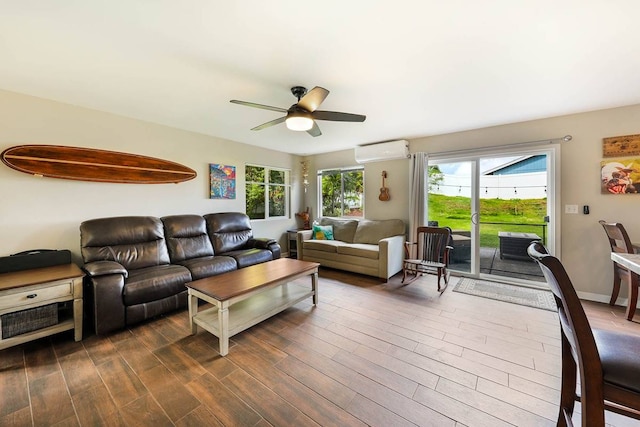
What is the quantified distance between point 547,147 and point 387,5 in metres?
3.22

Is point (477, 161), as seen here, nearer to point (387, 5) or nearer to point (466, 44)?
point (466, 44)

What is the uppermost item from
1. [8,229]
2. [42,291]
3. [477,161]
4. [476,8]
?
[476,8]

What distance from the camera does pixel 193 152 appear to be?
3.94 metres

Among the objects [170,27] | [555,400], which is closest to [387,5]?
[170,27]

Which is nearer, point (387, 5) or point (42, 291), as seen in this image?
point (387, 5)

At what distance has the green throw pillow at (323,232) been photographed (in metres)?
4.84

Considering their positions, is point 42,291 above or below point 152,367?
above

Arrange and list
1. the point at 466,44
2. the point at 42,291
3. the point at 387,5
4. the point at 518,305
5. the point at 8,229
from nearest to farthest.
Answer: the point at 387,5, the point at 466,44, the point at 42,291, the point at 8,229, the point at 518,305

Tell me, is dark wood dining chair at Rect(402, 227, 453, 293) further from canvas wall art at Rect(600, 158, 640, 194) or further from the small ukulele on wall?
canvas wall art at Rect(600, 158, 640, 194)

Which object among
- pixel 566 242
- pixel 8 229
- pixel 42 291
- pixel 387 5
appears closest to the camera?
pixel 387 5

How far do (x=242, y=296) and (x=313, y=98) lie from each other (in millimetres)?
1810

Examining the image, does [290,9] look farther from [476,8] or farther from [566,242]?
[566,242]

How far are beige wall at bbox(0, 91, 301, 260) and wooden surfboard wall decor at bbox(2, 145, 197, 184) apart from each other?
97mm

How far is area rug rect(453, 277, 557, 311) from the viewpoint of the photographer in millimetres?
2910
